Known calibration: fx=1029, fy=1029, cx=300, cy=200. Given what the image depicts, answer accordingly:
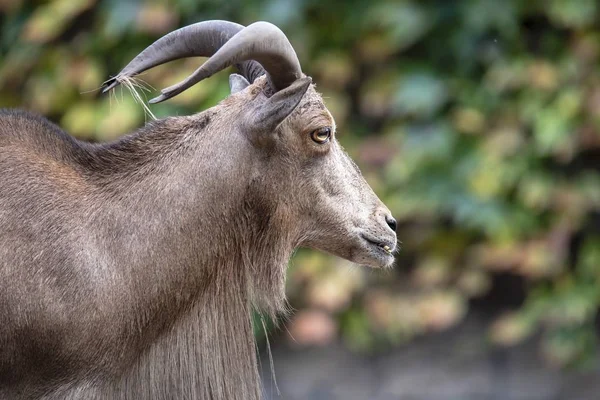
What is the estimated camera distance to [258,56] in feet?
14.0

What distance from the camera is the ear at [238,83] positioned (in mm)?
4983

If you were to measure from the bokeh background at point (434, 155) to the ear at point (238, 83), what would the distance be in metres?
3.41

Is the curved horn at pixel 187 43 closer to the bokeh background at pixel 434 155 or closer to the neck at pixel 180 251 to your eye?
the neck at pixel 180 251

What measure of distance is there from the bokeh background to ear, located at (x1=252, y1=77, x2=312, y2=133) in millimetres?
4068

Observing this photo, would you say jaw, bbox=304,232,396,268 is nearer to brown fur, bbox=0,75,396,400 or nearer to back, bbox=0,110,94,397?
brown fur, bbox=0,75,396,400

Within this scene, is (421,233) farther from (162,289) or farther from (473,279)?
(162,289)

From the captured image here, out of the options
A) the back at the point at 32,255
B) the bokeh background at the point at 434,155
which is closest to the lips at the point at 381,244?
the back at the point at 32,255

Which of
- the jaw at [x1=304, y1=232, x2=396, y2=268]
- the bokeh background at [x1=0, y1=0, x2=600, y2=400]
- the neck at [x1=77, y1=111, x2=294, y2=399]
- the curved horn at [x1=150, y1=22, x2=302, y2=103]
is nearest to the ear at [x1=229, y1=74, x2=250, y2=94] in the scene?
the neck at [x1=77, y1=111, x2=294, y2=399]

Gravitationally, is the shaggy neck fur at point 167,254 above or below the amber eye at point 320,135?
below

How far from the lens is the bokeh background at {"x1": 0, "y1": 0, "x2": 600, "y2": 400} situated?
8648 millimetres

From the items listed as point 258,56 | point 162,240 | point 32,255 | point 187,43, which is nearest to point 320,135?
point 258,56

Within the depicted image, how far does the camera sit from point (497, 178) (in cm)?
855

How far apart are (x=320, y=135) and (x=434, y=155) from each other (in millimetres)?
4192

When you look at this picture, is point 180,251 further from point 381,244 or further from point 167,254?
point 381,244
